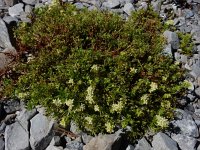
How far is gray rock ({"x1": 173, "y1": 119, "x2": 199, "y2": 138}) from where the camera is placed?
653 cm

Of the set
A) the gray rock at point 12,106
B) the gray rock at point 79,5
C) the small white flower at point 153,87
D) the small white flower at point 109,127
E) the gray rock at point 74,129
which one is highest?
the gray rock at point 79,5

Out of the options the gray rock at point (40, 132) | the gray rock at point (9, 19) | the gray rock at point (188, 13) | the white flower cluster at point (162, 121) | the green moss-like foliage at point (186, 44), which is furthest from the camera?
the gray rock at point (188, 13)

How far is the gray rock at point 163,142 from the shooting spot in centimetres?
618

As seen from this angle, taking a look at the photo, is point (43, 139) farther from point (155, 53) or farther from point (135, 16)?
point (135, 16)

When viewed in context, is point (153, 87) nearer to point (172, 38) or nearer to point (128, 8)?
point (172, 38)

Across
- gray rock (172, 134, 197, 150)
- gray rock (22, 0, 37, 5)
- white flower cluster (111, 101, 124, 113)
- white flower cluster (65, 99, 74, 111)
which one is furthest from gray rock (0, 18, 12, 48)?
gray rock (172, 134, 197, 150)

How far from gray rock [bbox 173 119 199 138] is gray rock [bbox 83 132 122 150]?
43.1 inches

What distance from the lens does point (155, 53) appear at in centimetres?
735

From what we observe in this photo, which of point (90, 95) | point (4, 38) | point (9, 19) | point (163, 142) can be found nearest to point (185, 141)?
point (163, 142)

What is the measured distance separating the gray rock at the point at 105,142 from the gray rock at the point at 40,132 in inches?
25.7

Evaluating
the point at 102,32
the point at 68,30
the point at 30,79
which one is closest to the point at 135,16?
the point at 102,32

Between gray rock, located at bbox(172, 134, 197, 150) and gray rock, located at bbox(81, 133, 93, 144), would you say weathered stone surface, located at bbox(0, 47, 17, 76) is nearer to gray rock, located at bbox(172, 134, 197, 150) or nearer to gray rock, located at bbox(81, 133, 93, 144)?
gray rock, located at bbox(81, 133, 93, 144)

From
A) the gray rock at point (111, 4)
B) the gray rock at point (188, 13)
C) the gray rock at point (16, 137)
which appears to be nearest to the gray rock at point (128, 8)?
the gray rock at point (111, 4)

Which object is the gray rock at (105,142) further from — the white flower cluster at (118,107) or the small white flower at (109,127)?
the white flower cluster at (118,107)
